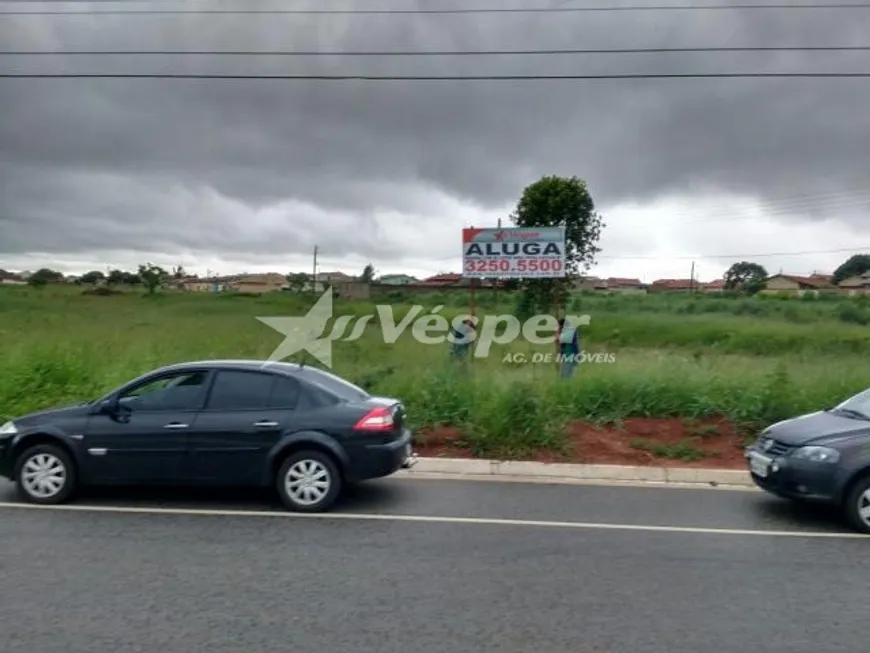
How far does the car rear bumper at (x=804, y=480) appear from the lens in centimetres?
733

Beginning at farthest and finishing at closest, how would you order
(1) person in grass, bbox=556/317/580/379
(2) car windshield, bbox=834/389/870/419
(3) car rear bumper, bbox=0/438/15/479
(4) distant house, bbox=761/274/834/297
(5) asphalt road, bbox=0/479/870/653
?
(4) distant house, bbox=761/274/834/297 → (1) person in grass, bbox=556/317/580/379 → (2) car windshield, bbox=834/389/870/419 → (3) car rear bumper, bbox=0/438/15/479 → (5) asphalt road, bbox=0/479/870/653

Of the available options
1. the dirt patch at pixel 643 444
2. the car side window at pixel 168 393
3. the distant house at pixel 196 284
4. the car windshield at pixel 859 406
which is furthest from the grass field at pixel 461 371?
the distant house at pixel 196 284

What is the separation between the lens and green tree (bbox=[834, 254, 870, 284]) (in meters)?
59.9

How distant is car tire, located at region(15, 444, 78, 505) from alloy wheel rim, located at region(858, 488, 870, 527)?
7.62 meters

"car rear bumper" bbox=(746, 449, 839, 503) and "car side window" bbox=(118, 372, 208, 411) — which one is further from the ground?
"car side window" bbox=(118, 372, 208, 411)

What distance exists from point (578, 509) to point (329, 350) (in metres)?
10.0

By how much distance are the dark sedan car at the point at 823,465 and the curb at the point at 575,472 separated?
176 cm

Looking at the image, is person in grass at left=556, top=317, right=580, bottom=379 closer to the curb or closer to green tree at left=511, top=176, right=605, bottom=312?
the curb

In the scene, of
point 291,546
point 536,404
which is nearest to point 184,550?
point 291,546

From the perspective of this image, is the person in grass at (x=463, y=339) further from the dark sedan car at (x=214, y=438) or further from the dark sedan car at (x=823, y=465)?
the dark sedan car at (x=823, y=465)

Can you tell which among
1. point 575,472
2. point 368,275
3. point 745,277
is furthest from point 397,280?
point 745,277

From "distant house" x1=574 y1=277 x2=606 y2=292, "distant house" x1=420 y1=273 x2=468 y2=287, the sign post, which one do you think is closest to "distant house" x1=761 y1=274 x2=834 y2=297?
"distant house" x1=574 y1=277 x2=606 y2=292

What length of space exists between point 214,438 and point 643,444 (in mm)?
5963

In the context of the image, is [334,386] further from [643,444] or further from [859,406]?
[859,406]
